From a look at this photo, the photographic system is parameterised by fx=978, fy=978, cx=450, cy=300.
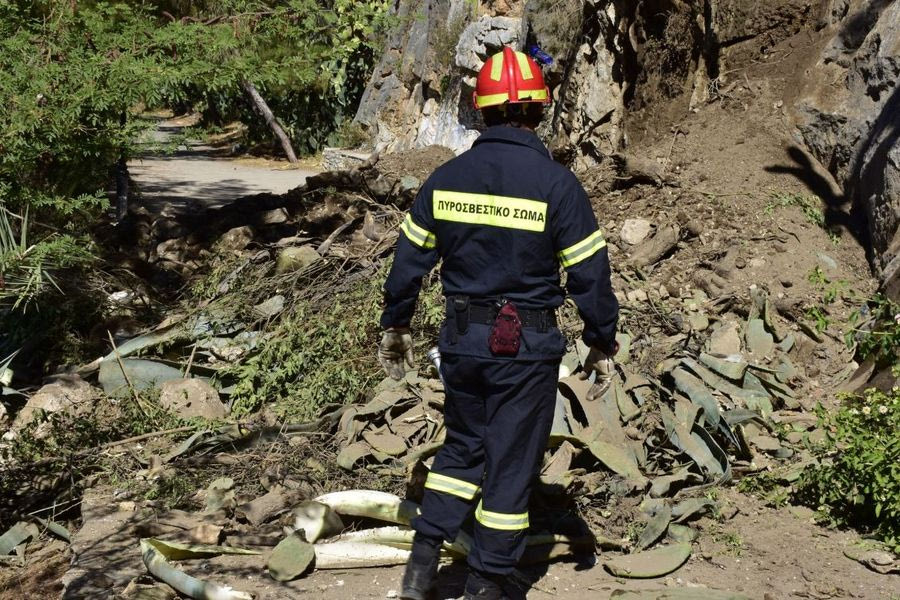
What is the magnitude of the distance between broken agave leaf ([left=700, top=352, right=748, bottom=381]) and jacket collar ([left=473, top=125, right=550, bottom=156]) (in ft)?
7.51

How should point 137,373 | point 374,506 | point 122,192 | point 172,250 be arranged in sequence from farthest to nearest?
point 122,192
point 172,250
point 137,373
point 374,506

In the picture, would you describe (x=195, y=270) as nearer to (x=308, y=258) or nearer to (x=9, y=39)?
(x=308, y=258)

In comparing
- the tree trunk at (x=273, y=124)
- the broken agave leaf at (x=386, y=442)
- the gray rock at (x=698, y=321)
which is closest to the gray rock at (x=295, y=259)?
the broken agave leaf at (x=386, y=442)

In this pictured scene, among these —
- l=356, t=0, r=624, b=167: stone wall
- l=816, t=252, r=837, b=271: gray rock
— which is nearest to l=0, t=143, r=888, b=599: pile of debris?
l=816, t=252, r=837, b=271: gray rock

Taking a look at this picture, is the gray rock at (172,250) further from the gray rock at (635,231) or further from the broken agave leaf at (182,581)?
the broken agave leaf at (182,581)

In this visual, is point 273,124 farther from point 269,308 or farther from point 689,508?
point 689,508

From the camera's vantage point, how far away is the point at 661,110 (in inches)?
361

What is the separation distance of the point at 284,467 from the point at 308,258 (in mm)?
2337

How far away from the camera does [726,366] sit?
5.40 metres

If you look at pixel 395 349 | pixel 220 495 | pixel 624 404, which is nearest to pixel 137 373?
pixel 220 495

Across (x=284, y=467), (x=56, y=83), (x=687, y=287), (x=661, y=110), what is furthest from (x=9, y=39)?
(x=661, y=110)

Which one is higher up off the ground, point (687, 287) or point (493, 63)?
point (493, 63)

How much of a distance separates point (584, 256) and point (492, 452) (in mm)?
794

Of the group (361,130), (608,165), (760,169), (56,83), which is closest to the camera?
(56,83)
